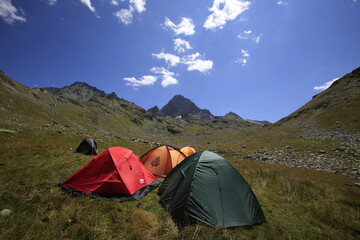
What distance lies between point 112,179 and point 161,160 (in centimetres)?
444

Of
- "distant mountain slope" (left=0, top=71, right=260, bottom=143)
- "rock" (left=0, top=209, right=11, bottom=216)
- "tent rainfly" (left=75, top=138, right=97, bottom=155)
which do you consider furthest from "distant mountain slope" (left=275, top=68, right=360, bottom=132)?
"distant mountain slope" (left=0, top=71, right=260, bottom=143)

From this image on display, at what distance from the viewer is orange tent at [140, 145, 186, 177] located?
10.9m

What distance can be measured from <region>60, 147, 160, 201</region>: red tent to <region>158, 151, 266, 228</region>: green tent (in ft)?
5.05

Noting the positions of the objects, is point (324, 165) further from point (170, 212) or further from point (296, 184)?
point (170, 212)

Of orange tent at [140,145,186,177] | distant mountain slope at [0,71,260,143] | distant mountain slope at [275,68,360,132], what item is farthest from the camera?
distant mountain slope at [275,68,360,132]

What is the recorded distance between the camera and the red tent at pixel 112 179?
22.5 ft

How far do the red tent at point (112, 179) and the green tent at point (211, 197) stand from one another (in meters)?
1.54

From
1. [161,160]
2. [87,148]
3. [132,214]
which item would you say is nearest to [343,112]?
[161,160]

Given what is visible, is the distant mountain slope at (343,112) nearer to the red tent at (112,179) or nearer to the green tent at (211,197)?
the green tent at (211,197)

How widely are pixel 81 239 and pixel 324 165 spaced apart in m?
22.3

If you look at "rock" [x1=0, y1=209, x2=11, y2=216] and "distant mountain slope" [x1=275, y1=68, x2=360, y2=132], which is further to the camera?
"distant mountain slope" [x1=275, y1=68, x2=360, y2=132]

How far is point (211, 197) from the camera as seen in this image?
5.73 m

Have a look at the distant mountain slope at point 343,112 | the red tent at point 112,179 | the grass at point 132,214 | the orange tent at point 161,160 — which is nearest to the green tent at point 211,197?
the grass at point 132,214

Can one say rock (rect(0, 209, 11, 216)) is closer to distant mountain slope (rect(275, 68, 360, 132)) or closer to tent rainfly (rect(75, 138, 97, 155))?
tent rainfly (rect(75, 138, 97, 155))
